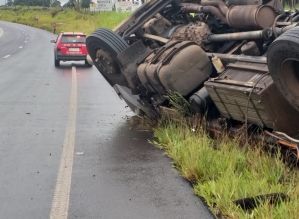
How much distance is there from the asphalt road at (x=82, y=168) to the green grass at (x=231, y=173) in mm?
167

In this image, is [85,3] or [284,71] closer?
[284,71]

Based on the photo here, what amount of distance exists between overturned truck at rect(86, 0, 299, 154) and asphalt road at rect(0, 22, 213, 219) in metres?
0.92

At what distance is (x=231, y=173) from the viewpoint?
20.1ft

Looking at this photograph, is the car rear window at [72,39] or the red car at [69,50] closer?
the red car at [69,50]

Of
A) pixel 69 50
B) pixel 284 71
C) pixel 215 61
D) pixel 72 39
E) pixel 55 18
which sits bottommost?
pixel 55 18

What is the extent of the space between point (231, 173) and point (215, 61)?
2.38 m

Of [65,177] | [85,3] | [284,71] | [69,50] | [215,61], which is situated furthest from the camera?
[85,3]

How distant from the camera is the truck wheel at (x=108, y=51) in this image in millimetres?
10016

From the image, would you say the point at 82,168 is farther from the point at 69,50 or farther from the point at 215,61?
the point at 69,50

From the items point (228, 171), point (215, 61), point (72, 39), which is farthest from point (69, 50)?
point (228, 171)

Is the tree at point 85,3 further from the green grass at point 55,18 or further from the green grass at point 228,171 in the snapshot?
the green grass at point 228,171

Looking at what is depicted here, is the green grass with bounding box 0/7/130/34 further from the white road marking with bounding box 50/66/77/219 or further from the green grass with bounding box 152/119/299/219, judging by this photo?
the green grass with bounding box 152/119/299/219

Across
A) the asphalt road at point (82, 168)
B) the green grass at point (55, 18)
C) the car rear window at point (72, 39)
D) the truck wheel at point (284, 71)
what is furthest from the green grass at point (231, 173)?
the green grass at point (55, 18)

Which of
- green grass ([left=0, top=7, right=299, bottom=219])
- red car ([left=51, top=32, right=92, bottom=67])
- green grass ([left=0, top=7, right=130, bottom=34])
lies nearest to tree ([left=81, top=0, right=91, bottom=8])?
green grass ([left=0, top=7, right=130, bottom=34])
